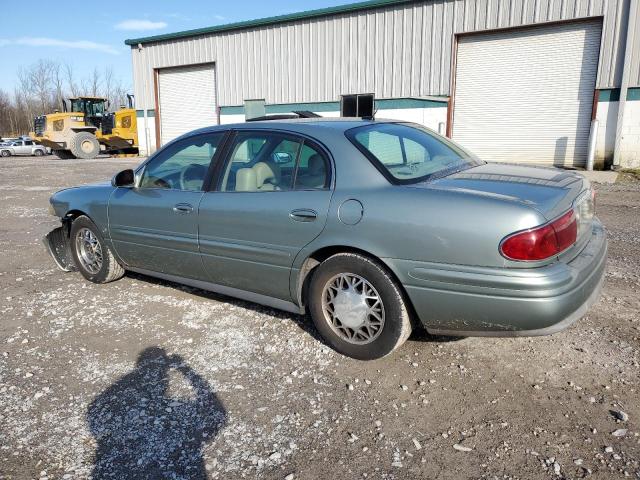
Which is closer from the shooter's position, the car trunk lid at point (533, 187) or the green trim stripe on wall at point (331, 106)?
the car trunk lid at point (533, 187)

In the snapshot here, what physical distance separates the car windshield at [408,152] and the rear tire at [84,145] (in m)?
27.5

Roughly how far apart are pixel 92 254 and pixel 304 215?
2.86m

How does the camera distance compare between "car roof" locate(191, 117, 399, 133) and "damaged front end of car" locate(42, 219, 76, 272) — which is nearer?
"car roof" locate(191, 117, 399, 133)

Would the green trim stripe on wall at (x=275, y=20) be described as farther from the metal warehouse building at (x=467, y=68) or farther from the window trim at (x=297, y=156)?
the window trim at (x=297, y=156)

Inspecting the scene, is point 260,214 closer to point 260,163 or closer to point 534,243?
point 260,163

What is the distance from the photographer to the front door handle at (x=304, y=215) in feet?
10.7

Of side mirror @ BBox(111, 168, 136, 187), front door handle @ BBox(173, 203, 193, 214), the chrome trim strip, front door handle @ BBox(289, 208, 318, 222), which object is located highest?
side mirror @ BBox(111, 168, 136, 187)

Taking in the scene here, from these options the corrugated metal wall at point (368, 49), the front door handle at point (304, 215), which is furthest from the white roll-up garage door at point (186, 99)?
the front door handle at point (304, 215)

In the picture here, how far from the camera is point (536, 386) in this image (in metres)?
2.94

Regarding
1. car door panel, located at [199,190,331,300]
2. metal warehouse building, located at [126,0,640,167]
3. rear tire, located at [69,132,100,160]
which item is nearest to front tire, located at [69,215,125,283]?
car door panel, located at [199,190,331,300]

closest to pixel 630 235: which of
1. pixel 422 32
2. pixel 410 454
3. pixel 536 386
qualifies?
pixel 536 386

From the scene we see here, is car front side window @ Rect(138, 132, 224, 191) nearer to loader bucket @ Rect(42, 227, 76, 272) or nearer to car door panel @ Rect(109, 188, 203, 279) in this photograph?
car door panel @ Rect(109, 188, 203, 279)

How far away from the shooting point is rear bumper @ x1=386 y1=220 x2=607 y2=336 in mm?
2619

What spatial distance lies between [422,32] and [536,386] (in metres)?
16.2
